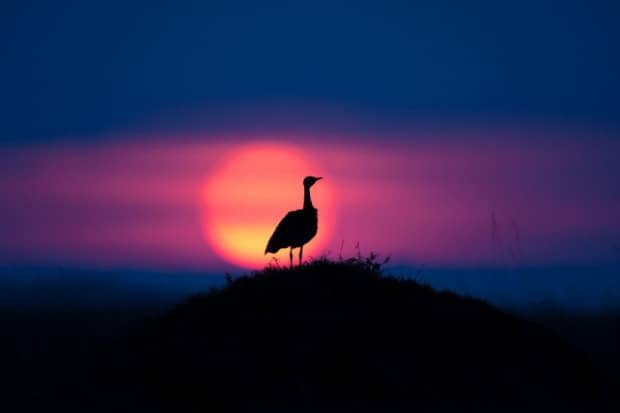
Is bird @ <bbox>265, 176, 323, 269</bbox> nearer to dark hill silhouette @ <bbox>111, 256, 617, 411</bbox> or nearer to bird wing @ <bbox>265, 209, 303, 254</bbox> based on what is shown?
bird wing @ <bbox>265, 209, 303, 254</bbox>

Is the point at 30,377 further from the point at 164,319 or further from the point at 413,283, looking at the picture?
the point at 413,283

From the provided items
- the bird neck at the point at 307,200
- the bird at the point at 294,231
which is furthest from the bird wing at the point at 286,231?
the bird neck at the point at 307,200

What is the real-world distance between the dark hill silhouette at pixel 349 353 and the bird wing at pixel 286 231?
127 centimetres

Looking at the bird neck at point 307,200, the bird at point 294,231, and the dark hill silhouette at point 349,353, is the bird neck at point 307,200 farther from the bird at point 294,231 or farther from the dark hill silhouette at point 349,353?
the dark hill silhouette at point 349,353

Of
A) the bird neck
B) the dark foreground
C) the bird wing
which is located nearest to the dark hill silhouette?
the dark foreground

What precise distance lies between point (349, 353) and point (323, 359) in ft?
2.08

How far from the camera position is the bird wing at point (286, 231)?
2675cm

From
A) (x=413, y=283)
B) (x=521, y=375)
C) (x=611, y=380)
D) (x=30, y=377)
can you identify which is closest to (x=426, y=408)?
(x=521, y=375)

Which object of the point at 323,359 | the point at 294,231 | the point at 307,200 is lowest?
the point at 323,359

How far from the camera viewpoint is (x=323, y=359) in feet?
74.1

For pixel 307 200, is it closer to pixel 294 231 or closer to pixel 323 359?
pixel 294 231

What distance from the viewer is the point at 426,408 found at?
2166 centimetres

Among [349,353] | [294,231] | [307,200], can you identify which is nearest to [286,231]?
[294,231]

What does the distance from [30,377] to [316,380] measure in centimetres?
792
